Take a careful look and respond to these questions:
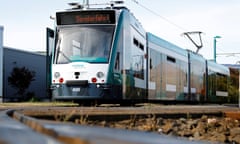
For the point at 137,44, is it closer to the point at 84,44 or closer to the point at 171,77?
the point at 84,44

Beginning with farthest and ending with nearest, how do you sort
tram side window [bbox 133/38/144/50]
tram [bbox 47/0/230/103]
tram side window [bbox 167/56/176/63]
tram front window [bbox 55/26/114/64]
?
1. tram side window [bbox 167/56/176/63]
2. tram side window [bbox 133/38/144/50]
3. tram front window [bbox 55/26/114/64]
4. tram [bbox 47/0/230/103]

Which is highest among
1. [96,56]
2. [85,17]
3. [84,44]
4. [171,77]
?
[85,17]

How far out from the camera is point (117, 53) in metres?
16.0

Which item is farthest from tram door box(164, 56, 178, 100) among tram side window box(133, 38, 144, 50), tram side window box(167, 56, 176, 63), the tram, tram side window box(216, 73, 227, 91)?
tram side window box(216, 73, 227, 91)

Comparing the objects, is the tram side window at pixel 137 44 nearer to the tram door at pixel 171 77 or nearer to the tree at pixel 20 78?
the tram door at pixel 171 77

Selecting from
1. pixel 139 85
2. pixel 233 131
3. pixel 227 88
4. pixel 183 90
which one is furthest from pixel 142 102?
pixel 227 88

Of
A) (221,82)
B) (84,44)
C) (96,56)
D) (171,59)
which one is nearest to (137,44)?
(96,56)

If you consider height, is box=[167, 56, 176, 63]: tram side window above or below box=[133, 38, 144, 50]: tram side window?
below

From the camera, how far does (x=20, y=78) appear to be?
5038cm

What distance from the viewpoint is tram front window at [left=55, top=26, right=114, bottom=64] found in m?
15.9

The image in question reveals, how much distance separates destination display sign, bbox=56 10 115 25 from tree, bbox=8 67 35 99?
34.6 m

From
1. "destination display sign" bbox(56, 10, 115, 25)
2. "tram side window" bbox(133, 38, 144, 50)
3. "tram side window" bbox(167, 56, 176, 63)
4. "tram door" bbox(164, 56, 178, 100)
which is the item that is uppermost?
"destination display sign" bbox(56, 10, 115, 25)

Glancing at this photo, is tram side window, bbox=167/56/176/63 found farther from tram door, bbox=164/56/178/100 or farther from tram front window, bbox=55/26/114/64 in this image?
tram front window, bbox=55/26/114/64

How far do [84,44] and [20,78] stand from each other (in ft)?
116
